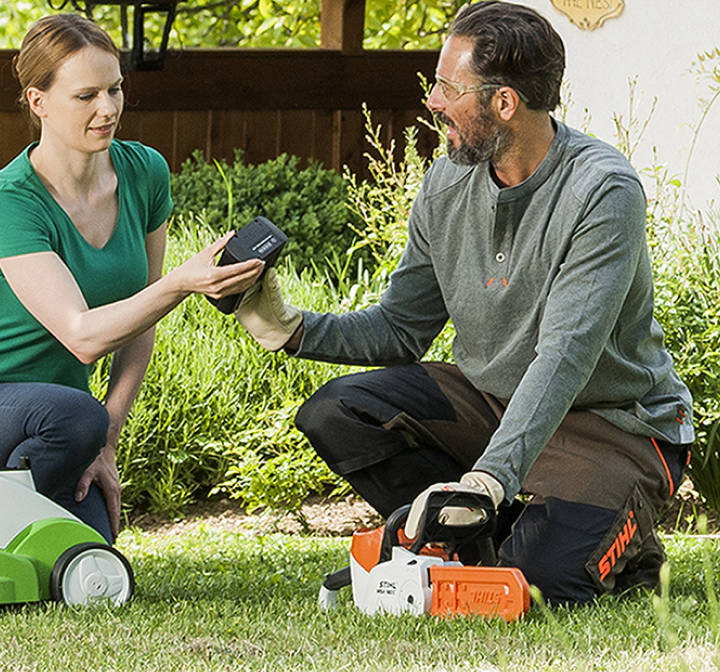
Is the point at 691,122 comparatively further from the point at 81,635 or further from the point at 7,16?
the point at 7,16

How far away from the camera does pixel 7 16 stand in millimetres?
14414

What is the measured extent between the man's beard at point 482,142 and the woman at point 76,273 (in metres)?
0.62

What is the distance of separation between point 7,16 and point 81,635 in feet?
41.7

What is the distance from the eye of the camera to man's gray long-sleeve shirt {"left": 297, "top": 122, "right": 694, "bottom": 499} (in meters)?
3.10

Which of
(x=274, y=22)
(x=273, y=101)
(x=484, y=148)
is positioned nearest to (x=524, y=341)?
(x=484, y=148)

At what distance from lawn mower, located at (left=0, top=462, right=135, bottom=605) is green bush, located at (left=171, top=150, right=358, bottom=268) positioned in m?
4.40

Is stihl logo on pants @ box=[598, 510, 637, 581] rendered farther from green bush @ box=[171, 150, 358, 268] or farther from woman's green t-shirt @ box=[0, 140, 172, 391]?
green bush @ box=[171, 150, 358, 268]

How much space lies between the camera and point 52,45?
3496 mm

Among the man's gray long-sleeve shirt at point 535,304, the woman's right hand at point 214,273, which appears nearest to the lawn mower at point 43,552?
the woman's right hand at point 214,273

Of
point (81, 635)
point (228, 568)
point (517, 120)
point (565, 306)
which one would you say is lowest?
point (228, 568)

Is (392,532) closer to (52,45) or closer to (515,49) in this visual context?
(515,49)

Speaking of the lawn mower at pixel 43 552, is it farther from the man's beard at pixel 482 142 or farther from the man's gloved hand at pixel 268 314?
the man's beard at pixel 482 142

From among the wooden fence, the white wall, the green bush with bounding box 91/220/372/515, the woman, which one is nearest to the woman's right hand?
the woman

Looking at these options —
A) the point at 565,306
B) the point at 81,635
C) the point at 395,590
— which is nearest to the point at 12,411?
the point at 81,635
